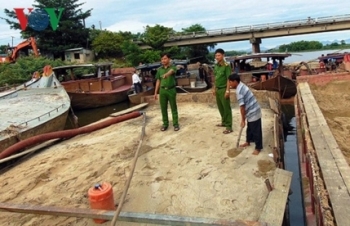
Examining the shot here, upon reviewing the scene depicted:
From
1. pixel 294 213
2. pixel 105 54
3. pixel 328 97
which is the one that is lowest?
pixel 294 213

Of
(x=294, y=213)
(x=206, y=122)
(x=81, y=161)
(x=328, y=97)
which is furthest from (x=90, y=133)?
(x=328, y=97)

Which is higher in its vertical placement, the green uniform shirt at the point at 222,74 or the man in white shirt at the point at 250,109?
the green uniform shirt at the point at 222,74

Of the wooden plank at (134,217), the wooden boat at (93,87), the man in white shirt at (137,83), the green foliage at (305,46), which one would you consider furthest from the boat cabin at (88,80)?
the green foliage at (305,46)

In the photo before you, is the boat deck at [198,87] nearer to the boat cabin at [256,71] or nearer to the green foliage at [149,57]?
the boat cabin at [256,71]

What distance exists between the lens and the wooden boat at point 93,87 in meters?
16.6

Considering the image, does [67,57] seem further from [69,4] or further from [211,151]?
[211,151]

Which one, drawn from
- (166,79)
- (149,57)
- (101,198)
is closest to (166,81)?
(166,79)

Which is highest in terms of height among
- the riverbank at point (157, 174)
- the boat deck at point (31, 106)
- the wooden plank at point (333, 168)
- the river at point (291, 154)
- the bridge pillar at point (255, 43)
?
the bridge pillar at point (255, 43)

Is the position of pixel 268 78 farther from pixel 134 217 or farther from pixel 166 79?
→ pixel 134 217

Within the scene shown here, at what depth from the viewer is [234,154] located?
17.0 ft

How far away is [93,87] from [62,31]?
20033 millimetres

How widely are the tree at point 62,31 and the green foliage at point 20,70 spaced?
1020 centimetres

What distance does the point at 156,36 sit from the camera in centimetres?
3769

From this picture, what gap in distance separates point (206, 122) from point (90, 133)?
2.78 meters
